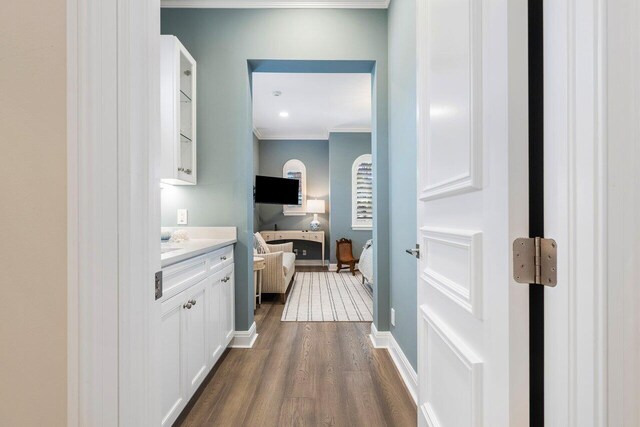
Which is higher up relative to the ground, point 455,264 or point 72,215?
point 72,215

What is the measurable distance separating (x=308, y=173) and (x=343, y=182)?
3.13 feet

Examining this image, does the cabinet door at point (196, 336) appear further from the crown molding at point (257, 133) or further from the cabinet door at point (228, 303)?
the crown molding at point (257, 133)

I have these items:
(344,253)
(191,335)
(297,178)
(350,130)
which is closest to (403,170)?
(191,335)

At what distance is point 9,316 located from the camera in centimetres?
56

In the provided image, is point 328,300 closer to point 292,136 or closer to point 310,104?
point 310,104

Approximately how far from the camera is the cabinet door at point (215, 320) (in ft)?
6.48

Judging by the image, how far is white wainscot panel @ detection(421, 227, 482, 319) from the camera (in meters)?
0.75

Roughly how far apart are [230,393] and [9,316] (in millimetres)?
1600

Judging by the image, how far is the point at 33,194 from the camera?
1.82ft

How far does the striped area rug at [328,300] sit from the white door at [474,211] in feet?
7.07

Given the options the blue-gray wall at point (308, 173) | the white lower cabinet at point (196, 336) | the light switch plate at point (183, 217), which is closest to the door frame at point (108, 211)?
the white lower cabinet at point (196, 336)

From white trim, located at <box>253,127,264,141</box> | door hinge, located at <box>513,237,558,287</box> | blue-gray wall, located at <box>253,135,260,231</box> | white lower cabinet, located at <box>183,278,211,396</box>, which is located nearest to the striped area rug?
white lower cabinet, located at <box>183,278,211,396</box>

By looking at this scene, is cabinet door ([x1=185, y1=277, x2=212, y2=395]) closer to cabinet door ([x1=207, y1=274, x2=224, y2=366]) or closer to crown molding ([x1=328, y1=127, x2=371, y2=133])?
cabinet door ([x1=207, y1=274, x2=224, y2=366])

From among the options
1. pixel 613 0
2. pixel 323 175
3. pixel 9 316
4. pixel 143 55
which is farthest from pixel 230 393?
pixel 323 175
